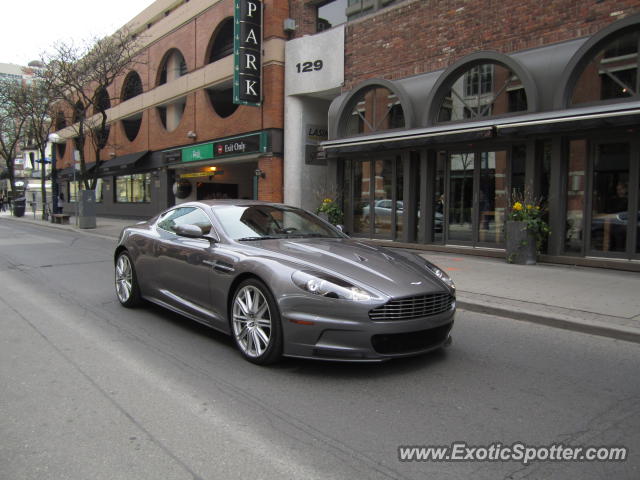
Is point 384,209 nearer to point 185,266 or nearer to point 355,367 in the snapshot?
point 185,266

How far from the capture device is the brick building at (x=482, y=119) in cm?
971

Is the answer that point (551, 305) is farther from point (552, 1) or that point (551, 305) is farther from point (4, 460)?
point (552, 1)

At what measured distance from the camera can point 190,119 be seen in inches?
897

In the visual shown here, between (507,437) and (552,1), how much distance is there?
10.5 m

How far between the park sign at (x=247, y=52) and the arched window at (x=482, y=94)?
7.75 metres

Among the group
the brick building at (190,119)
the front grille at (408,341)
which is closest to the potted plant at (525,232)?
the front grille at (408,341)

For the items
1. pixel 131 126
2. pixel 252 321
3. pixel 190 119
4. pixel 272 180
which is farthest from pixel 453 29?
pixel 131 126

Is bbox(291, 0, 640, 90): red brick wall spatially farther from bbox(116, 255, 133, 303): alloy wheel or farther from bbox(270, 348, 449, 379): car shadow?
bbox(116, 255, 133, 303): alloy wheel

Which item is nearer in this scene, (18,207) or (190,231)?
(190,231)

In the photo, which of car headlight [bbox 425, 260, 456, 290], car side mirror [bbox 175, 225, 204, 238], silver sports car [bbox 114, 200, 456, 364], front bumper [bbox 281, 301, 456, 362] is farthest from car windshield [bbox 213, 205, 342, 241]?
front bumper [bbox 281, 301, 456, 362]

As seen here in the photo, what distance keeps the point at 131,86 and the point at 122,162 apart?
18.2ft

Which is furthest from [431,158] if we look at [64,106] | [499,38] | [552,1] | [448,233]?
[64,106]

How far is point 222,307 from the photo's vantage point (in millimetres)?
4691

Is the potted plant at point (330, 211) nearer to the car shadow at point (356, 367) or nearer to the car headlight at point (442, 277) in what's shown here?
the car headlight at point (442, 277)
